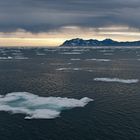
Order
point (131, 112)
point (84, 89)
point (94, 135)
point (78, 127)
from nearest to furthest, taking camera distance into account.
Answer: point (94, 135)
point (78, 127)
point (131, 112)
point (84, 89)

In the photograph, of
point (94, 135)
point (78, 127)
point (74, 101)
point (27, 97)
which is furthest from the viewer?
point (27, 97)

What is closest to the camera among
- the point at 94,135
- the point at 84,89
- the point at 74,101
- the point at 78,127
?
the point at 94,135

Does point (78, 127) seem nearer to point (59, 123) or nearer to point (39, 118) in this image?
point (59, 123)

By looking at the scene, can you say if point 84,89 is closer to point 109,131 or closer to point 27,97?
point 27,97

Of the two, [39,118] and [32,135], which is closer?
[32,135]

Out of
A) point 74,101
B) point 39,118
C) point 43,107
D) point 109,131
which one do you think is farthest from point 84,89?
point 109,131

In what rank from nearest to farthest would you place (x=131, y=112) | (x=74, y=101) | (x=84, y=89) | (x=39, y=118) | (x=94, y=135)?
(x=94, y=135) → (x=39, y=118) → (x=131, y=112) → (x=74, y=101) → (x=84, y=89)

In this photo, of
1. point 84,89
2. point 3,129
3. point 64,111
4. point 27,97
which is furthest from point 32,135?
point 84,89
